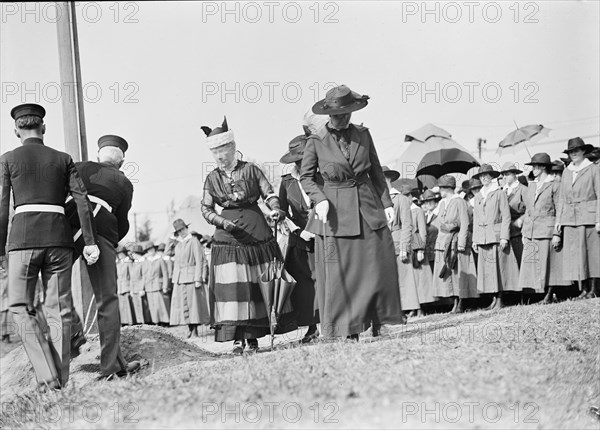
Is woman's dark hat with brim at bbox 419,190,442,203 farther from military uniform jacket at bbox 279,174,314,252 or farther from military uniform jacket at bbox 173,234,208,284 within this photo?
military uniform jacket at bbox 279,174,314,252

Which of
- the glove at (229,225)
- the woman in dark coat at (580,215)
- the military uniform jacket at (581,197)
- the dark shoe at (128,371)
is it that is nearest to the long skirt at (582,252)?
the woman in dark coat at (580,215)

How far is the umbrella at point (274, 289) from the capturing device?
8664 millimetres

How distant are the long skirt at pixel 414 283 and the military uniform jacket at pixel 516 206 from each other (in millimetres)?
1780

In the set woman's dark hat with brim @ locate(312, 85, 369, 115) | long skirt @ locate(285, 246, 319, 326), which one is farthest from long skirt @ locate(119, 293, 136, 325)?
woman's dark hat with brim @ locate(312, 85, 369, 115)

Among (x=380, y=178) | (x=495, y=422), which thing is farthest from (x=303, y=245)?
(x=495, y=422)

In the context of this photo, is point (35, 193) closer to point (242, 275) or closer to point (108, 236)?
point (108, 236)

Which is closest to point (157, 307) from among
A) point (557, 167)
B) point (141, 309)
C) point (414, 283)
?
point (141, 309)

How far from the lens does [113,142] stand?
808 centimetres

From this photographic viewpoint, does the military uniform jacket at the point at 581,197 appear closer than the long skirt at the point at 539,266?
Yes

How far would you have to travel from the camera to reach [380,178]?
8055mm

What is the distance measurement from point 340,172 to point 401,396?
3.04m

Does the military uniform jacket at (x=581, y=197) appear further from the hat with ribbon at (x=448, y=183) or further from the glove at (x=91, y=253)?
the glove at (x=91, y=253)

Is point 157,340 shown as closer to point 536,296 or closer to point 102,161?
point 102,161

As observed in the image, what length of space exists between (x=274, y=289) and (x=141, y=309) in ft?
46.0
